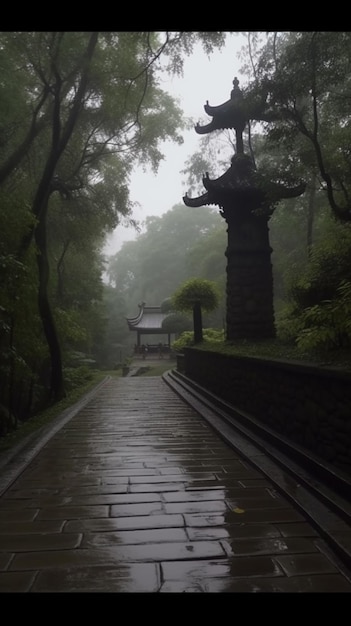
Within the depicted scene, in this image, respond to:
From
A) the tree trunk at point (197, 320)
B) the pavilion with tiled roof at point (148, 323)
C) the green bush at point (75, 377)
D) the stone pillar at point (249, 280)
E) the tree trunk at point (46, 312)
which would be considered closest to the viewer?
the tree trunk at point (46, 312)

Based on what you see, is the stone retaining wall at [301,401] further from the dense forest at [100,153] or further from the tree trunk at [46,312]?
the tree trunk at [46,312]

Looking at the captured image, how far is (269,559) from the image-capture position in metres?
2.69

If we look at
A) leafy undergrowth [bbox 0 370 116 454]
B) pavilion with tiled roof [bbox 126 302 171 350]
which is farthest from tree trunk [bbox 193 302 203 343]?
pavilion with tiled roof [bbox 126 302 171 350]

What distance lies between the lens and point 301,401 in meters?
4.54

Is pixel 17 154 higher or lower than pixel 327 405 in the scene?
higher

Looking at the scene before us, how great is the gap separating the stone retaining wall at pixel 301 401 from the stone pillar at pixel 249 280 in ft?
8.86

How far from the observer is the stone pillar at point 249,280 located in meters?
9.99

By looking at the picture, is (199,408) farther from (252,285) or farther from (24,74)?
→ (24,74)

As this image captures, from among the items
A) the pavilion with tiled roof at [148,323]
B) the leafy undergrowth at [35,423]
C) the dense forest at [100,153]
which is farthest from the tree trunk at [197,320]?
the pavilion with tiled roof at [148,323]

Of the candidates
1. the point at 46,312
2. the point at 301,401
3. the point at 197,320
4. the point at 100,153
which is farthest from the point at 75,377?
the point at 301,401

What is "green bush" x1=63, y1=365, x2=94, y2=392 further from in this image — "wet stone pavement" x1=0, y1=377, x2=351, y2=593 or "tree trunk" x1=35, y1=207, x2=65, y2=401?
"wet stone pavement" x1=0, y1=377, x2=351, y2=593

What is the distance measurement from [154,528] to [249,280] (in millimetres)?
7573
